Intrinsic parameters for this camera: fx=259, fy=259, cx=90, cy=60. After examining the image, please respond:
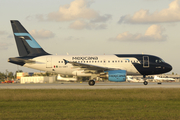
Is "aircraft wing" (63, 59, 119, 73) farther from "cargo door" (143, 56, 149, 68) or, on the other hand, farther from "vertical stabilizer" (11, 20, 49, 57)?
"vertical stabilizer" (11, 20, 49, 57)

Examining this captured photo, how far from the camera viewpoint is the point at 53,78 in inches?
2990

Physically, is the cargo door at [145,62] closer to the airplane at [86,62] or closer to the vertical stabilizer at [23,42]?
the airplane at [86,62]

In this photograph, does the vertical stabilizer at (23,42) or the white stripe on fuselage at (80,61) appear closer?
the white stripe on fuselage at (80,61)

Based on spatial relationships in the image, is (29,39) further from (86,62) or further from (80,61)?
(86,62)

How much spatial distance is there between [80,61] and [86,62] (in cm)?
89

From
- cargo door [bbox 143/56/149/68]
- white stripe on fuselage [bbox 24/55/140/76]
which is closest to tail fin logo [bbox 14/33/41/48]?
white stripe on fuselage [bbox 24/55/140/76]

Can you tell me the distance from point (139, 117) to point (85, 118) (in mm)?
2345

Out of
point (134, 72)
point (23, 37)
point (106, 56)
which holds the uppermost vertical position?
point (23, 37)

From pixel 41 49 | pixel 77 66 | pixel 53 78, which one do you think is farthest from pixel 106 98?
pixel 53 78

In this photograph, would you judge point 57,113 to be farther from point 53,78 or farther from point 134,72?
point 53,78

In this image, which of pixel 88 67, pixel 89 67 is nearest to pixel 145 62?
pixel 89 67

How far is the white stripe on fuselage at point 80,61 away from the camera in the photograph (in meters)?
35.3

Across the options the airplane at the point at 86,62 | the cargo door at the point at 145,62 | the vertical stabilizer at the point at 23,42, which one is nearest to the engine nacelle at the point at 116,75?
the airplane at the point at 86,62

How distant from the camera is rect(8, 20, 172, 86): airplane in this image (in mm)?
35000
